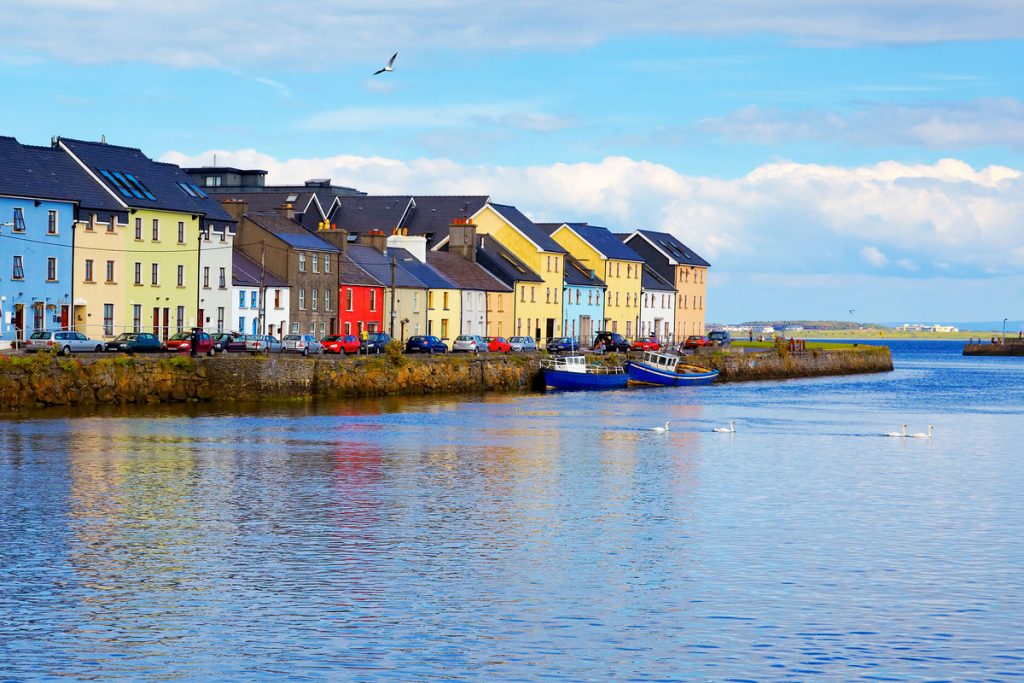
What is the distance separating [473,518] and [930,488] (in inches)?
630

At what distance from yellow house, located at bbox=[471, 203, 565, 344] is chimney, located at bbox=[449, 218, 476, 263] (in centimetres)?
551

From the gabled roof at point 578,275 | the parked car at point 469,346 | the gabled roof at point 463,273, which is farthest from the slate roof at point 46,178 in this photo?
the gabled roof at point 578,275

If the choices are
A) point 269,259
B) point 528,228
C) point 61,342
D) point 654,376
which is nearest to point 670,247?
point 528,228

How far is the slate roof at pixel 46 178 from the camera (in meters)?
83.0

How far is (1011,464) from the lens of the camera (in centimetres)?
5438

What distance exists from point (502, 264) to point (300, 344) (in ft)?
152

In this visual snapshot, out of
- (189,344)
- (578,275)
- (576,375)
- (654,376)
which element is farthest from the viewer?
(578,275)

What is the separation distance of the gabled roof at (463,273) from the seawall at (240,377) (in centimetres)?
2096

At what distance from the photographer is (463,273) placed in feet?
407

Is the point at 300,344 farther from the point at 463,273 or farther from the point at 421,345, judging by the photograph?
the point at 463,273

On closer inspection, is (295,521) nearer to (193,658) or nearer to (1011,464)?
(193,658)

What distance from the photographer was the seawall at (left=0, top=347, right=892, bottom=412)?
6650 centimetres

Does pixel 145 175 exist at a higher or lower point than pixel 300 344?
higher

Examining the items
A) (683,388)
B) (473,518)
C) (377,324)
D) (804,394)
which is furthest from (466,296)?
(473,518)
